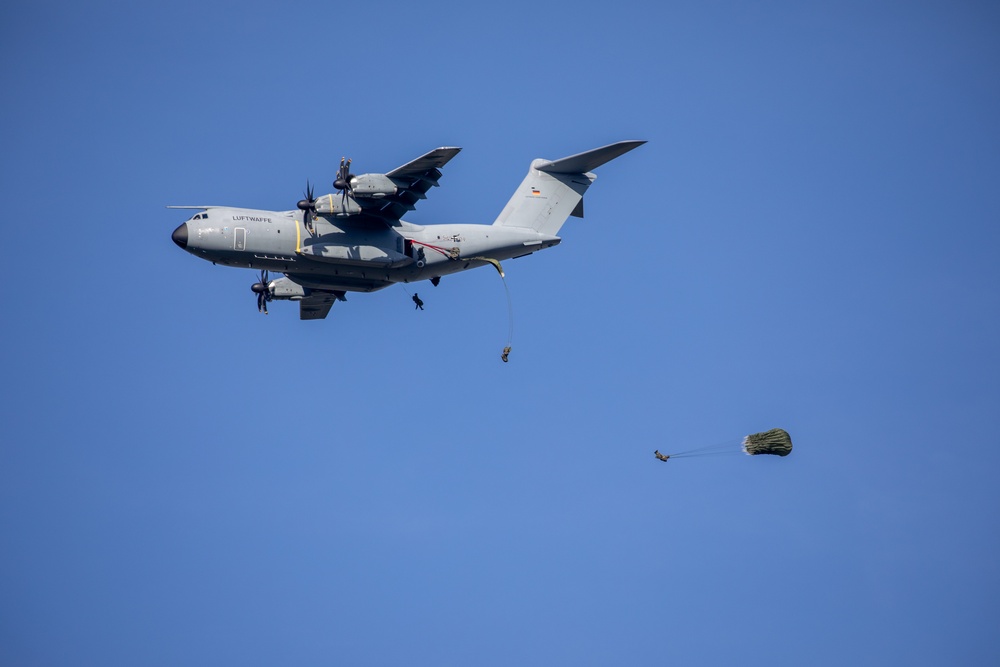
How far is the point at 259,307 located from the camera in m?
32.7

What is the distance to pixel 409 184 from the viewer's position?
29438mm

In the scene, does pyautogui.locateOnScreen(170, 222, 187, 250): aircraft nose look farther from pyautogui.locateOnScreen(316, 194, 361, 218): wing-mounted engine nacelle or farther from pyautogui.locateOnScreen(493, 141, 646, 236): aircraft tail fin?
pyautogui.locateOnScreen(493, 141, 646, 236): aircraft tail fin

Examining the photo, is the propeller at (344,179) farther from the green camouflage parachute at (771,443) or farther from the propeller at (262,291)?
the green camouflage parachute at (771,443)

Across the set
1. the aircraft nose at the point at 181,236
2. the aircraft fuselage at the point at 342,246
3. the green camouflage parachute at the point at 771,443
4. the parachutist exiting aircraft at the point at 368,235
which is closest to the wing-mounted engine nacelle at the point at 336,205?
the parachutist exiting aircraft at the point at 368,235

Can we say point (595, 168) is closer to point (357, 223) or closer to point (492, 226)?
point (492, 226)

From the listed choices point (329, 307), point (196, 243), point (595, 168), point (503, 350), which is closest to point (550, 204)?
point (595, 168)

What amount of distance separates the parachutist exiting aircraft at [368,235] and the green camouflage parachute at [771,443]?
24.1 ft

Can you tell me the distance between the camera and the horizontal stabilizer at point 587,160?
3058 cm

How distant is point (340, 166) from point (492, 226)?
4471 millimetres

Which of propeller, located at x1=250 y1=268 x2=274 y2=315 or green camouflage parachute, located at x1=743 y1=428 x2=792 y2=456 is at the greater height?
propeller, located at x1=250 y1=268 x2=274 y2=315

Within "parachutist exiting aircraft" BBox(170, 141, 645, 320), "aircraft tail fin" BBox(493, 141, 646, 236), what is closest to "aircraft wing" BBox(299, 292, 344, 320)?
"parachutist exiting aircraft" BBox(170, 141, 645, 320)

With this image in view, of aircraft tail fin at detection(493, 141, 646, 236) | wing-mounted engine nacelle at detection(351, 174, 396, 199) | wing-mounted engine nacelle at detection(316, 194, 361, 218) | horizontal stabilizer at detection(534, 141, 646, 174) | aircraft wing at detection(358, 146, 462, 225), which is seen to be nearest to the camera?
aircraft wing at detection(358, 146, 462, 225)

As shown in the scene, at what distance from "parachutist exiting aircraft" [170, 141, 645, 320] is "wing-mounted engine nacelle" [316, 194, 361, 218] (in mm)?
24

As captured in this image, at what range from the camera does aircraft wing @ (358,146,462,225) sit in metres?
28.7
